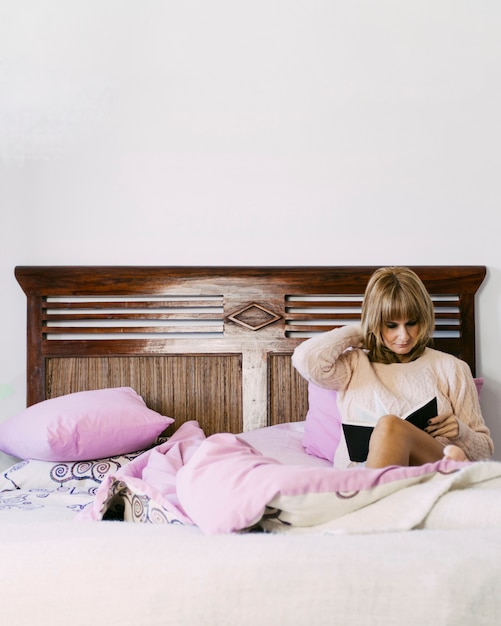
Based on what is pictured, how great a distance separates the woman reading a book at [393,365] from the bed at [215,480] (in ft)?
0.72

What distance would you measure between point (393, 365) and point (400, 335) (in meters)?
0.10

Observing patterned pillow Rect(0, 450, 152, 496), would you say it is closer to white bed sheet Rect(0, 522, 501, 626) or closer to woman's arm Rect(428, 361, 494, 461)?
woman's arm Rect(428, 361, 494, 461)

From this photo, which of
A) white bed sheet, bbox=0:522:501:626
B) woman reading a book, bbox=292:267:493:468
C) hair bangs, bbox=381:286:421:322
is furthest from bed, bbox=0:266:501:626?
hair bangs, bbox=381:286:421:322

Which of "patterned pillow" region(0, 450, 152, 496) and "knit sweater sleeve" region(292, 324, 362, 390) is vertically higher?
"knit sweater sleeve" region(292, 324, 362, 390)

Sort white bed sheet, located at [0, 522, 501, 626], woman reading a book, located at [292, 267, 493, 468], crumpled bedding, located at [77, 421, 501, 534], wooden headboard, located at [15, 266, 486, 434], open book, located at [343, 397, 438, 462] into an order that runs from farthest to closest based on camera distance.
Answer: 1. wooden headboard, located at [15, 266, 486, 434]
2. woman reading a book, located at [292, 267, 493, 468]
3. open book, located at [343, 397, 438, 462]
4. crumpled bedding, located at [77, 421, 501, 534]
5. white bed sheet, located at [0, 522, 501, 626]

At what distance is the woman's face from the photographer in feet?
6.79

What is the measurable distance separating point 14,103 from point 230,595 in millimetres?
2197

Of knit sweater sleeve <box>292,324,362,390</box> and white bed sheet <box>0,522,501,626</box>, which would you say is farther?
knit sweater sleeve <box>292,324,362,390</box>

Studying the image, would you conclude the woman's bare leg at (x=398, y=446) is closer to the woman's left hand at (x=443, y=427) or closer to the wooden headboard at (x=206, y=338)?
the woman's left hand at (x=443, y=427)

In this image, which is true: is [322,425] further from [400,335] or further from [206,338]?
[206,338]

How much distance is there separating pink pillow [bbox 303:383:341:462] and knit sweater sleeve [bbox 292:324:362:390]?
9 centimetres

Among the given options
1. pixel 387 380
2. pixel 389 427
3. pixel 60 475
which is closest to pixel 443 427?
pixel 387 380

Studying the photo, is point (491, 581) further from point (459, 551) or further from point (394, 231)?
point (394, 231)

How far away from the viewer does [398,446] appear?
5.19ft
